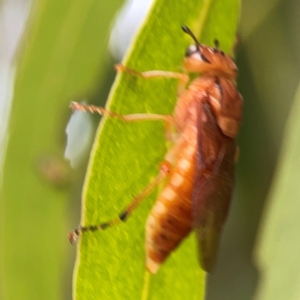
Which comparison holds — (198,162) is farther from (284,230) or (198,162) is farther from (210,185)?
(284,230)

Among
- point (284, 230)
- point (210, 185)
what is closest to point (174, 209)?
point (210, 185)

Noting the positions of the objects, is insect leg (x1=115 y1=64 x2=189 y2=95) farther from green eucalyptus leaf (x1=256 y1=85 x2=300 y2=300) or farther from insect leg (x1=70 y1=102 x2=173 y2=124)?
green eucalyptus leaf (x1=256 y1=85 x2=300 y2=300)

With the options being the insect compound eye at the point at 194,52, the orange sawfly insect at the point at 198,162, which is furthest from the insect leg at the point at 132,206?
the insect compound eye at the point at 194,52

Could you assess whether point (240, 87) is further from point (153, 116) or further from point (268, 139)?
point (153, 116)

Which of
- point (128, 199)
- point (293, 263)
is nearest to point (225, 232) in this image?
point (293, 263)

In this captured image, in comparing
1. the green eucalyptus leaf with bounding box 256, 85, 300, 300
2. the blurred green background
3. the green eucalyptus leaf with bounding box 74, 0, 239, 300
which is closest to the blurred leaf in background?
the blurred green background

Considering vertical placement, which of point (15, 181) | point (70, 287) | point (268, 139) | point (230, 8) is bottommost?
point (70, 287)
